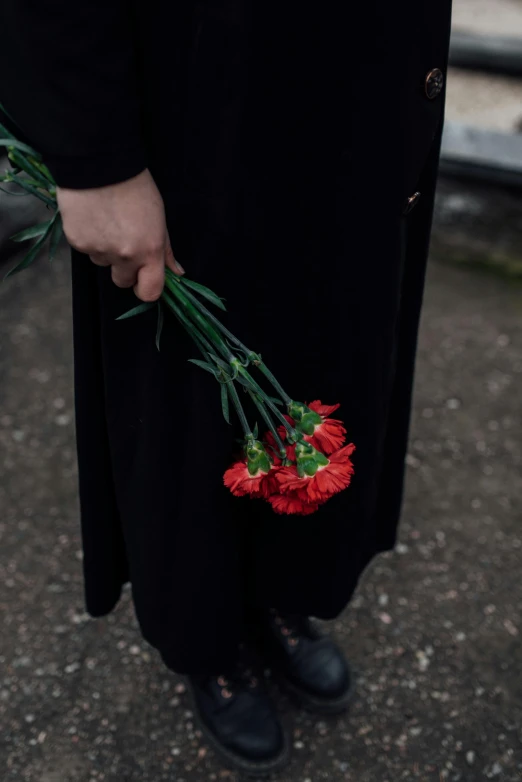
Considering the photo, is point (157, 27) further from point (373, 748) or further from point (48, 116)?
A: point (373, 748)

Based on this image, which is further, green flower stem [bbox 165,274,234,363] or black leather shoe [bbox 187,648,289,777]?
black leather shoe [bbox 187,648,289,777]

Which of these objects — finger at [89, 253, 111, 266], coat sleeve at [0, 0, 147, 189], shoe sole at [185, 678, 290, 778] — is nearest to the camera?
coat sleeve at [0, 0, 147, 189]

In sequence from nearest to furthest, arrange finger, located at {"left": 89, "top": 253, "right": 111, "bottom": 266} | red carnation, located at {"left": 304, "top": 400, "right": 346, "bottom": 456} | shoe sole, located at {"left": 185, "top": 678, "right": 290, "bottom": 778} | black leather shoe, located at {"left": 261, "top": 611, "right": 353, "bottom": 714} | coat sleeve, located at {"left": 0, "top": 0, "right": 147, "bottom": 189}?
coat sleeve, located at {"left": 0, "top": 0, "right": 147, "bottom": 189} → finger, located at {"left": 89, "top": 253, "right": 111, "bottom": 266} → red carnation, located at {"left": 304, "top": 400, "right": 346, "bottom": 456} → shoe sole, located at {"left": 185, "top": 678, "right": 290, "bottom": 778} → black leather shoe, located at {"left": 261, "top": 611, "right": 353, "bottom": 714}

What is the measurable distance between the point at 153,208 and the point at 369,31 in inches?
13.2

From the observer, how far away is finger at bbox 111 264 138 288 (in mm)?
978

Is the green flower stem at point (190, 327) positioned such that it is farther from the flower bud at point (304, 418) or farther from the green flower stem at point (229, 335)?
the flower bud at point (304, 418)

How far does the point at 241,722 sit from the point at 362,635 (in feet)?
1.30

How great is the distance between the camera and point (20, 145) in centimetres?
98

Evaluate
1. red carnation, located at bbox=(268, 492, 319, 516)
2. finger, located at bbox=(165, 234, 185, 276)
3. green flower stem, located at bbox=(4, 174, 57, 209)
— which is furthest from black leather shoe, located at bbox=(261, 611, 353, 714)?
green flower stem, located at bbox=(4, 174, 57, 209)

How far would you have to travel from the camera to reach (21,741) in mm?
1556

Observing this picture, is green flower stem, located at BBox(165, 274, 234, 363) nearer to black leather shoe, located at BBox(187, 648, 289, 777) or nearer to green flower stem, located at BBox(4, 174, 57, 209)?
green flower stem, located at BBox(4, 174, 57, 209)

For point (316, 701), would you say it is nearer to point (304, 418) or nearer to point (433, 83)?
point (304, 418)

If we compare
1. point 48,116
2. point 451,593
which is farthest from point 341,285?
point 451,593

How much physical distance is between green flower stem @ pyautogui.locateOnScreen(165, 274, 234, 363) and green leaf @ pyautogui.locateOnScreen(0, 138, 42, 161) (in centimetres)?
22
